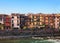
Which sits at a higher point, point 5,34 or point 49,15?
point 49,15

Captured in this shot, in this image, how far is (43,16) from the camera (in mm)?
55969

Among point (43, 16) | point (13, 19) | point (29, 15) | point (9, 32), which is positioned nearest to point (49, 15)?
point (43, 16)

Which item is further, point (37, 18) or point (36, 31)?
point (37, 18)

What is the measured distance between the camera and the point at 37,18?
183ft

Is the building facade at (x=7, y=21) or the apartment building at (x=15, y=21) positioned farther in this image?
the apartment building at (x=15, y=21)

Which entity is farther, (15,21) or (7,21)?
(15,21)

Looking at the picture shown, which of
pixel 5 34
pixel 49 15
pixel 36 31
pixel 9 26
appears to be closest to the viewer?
pixel 5 34

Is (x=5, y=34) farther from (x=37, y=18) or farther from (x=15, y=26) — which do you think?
(x=37, y=18)

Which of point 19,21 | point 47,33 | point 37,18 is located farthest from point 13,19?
point 47,33

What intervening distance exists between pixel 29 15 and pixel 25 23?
2.28 metres

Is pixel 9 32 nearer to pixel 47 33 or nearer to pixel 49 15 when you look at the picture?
pixel 47 33

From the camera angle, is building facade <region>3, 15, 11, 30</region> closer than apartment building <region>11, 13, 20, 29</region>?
Yes

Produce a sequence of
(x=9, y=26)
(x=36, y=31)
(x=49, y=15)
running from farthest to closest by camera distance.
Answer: (x=49, y=15)
(x=9, y=26)
(x=36, y=31)

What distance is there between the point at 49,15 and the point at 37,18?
3011 mm
